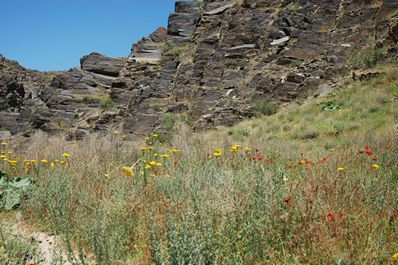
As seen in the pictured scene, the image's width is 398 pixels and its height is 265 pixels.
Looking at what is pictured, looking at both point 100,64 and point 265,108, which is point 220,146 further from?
point 100,64

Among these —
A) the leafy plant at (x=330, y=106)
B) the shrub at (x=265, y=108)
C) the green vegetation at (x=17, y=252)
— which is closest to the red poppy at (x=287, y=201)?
the green vegetation at (x=17, y=252)

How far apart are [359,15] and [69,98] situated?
1971 cm

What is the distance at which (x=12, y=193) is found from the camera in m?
4.92

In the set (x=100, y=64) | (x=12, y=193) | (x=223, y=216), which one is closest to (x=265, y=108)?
(x=12, y=193)

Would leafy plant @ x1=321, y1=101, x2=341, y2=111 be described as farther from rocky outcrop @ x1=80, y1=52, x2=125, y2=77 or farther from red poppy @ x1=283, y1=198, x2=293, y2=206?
rocky outcrop @ x1=80, y1=52, x2=125, y2=77

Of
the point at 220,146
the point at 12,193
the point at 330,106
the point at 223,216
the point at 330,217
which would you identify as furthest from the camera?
the point at 330,106

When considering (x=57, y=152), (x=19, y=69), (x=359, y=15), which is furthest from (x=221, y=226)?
(x=19, y=69)

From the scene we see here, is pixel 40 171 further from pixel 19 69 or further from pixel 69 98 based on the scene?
pixel 19 69

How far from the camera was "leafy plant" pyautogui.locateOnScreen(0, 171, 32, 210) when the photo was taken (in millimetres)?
4770

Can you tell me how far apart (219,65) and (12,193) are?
55.0 feet

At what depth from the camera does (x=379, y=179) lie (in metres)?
4.04

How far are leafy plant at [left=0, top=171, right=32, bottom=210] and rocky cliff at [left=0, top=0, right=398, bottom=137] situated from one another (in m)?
12.8

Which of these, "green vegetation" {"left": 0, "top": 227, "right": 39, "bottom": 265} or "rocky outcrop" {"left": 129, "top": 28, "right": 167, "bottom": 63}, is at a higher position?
"rocky outcrop" {"left": 129, "top": 28, "right": 167, "bottom": 63}

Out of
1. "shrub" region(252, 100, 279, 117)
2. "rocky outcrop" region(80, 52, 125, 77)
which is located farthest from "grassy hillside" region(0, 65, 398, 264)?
"rocky outcrop" region(80, 52, 125, 77)
